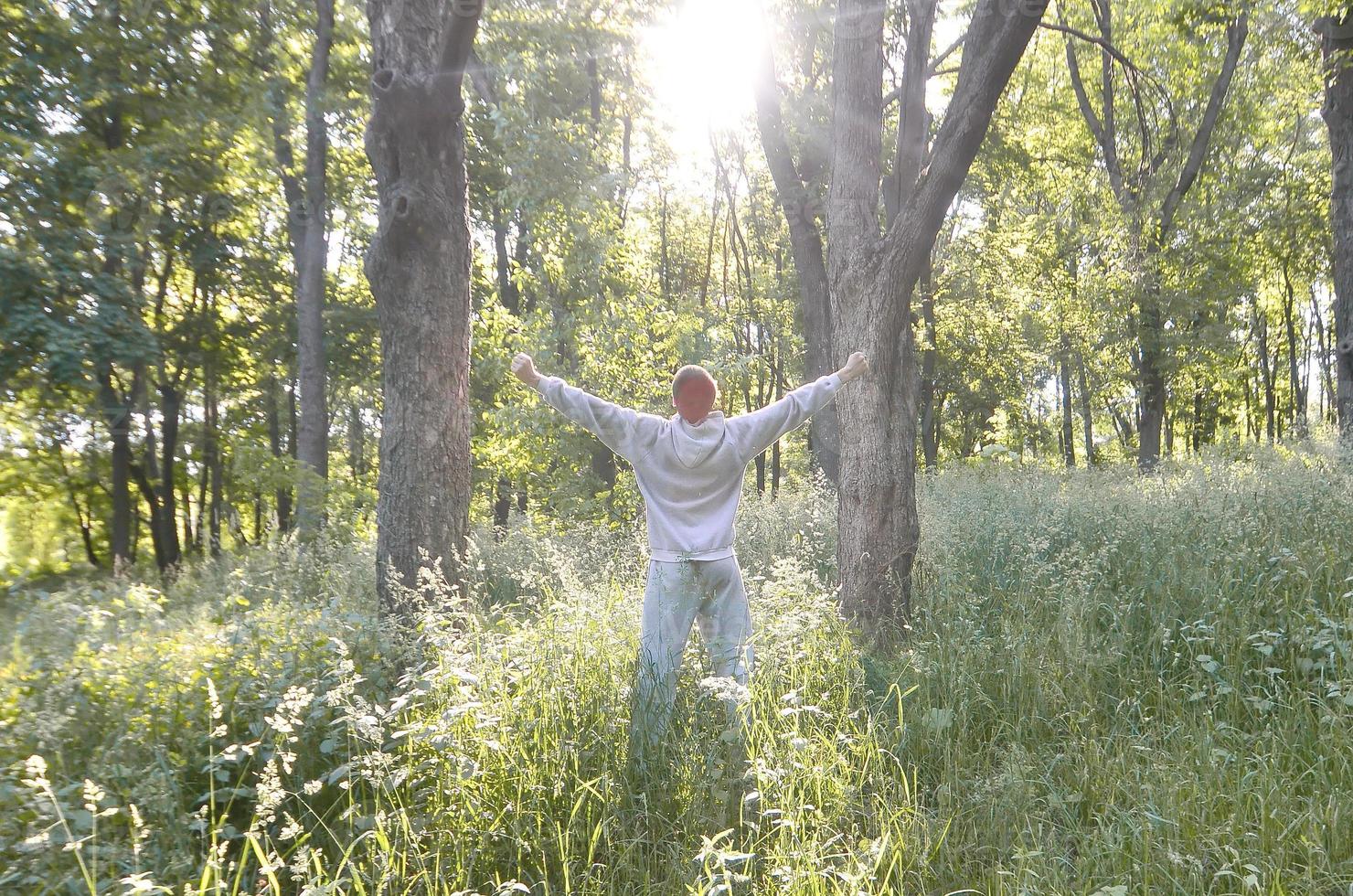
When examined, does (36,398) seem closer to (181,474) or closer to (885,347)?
(181,474)

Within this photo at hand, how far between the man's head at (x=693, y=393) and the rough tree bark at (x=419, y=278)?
1.78 m

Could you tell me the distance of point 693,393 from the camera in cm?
447

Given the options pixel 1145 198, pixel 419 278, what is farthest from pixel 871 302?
pixel 1145 198

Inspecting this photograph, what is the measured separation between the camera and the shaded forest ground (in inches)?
109

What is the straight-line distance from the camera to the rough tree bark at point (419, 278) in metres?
5.09

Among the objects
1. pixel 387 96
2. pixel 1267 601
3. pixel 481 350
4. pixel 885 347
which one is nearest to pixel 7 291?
pixel 481 350

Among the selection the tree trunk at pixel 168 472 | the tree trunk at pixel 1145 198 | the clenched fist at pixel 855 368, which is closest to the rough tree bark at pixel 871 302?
the clenched fist at pixel 855 368

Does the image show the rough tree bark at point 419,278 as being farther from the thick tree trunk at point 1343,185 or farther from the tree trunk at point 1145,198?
the tree trunk at point 1145,198

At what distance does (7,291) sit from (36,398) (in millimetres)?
4501

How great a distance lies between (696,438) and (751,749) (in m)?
1.79

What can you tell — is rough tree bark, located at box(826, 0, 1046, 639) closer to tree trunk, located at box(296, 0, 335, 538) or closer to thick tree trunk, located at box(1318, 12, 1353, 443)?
thick tree trunk, located at box(1318, 12, 1353, 443)

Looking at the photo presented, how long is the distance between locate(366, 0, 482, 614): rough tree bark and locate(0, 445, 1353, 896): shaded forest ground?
0.68 meters

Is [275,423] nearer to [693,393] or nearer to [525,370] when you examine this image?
[525,370]

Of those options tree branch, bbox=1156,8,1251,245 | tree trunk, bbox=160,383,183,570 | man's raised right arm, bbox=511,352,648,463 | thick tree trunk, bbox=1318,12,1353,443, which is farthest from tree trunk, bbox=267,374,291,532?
thick tree trunk, bbox=1318,12,1353,443
